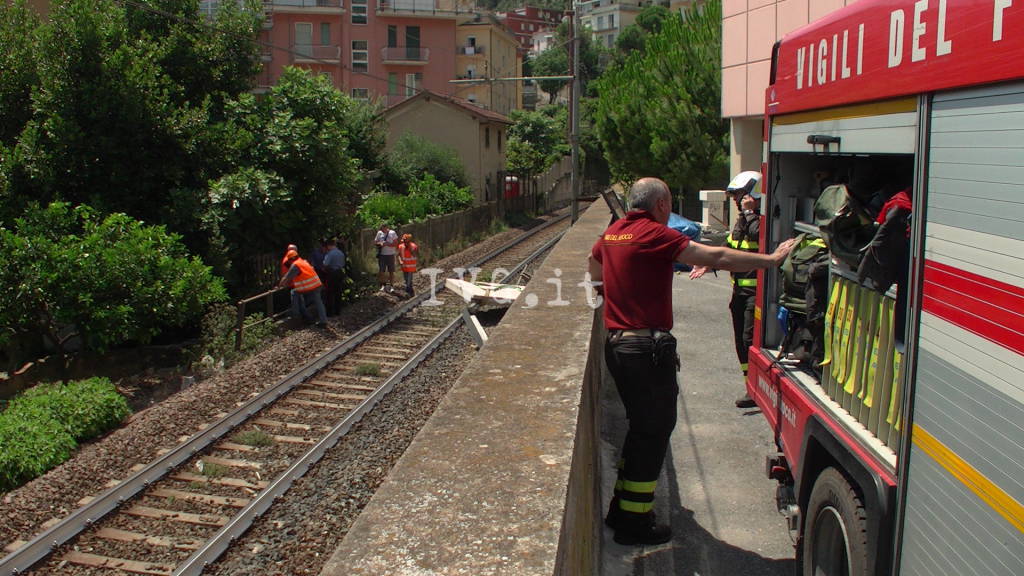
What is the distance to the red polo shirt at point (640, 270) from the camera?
4430mm

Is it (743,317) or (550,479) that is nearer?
(550,479)

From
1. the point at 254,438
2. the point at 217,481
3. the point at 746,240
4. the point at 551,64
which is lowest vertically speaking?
the point at 217,481

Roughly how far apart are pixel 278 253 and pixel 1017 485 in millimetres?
18092

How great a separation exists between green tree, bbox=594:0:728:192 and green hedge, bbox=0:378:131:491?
18.2m

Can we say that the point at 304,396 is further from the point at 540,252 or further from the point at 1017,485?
the point at 540,252

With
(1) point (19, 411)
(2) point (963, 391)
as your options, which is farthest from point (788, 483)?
(1) point (19, 411)

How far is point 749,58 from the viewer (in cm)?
1973

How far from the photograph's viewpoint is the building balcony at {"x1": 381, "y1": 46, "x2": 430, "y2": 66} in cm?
5928

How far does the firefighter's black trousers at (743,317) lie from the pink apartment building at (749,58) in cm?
1063

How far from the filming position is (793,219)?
548 cm

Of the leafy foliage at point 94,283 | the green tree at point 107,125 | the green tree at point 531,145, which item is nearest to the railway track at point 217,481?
the leafy foliage at point 94,283

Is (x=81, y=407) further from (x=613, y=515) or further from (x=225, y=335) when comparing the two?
(x=613, y=515)

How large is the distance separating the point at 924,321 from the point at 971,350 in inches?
14.2

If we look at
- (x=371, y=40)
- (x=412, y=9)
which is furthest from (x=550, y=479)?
(x=412, y=9)
